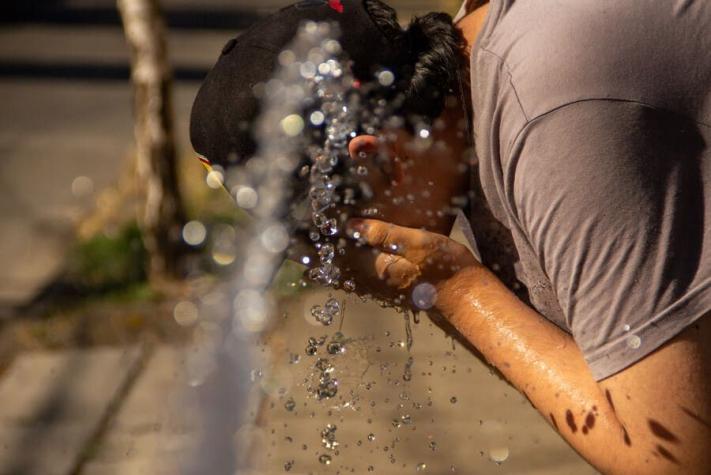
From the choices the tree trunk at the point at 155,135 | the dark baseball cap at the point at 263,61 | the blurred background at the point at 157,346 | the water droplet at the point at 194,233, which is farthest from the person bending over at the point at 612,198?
the water droplet at the point at 194,233

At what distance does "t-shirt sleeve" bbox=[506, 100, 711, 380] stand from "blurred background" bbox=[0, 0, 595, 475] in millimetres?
944

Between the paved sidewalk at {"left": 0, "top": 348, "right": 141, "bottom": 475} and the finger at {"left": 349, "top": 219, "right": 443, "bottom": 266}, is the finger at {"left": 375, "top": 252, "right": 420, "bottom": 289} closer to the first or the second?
the finger at {"left": 349, "top": 219, "right": 443, "bottom": 266}

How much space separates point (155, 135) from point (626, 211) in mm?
3457

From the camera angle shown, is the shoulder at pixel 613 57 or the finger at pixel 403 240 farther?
the finger at pixel 403 240

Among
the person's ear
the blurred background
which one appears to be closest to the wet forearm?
the person's ear

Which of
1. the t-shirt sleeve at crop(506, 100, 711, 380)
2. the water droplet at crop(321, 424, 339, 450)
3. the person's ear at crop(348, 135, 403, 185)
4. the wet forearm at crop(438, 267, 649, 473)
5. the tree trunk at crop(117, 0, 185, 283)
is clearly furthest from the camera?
the tree trunk at crop(117, 0, 185, 283)

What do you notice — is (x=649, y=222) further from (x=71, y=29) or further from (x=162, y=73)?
(x=71, y=29)

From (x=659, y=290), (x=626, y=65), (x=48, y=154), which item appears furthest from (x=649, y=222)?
(x=48, y=154)

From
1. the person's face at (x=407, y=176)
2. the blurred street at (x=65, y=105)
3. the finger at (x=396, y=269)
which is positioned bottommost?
the blurred street at (x=65, y=105)

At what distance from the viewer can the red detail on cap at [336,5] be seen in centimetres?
178

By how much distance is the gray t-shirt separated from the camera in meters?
1.39

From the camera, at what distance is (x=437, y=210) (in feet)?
5.93

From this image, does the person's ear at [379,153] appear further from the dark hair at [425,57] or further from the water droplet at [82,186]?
the water droplet at [82,186]

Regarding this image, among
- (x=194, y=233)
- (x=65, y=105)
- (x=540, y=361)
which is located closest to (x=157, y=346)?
(x=194, y=233)
